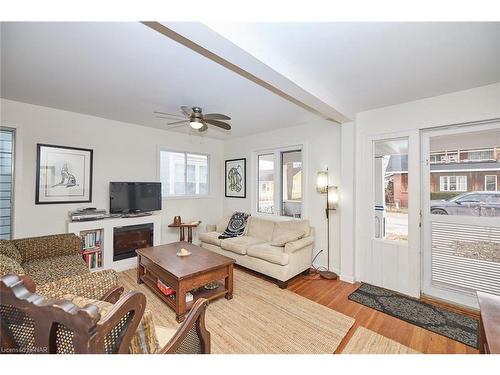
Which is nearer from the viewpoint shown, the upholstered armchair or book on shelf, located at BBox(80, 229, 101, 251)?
the upholstered armchair

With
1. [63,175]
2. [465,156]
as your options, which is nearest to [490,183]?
[465,156]

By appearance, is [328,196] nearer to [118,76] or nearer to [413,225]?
[413,225]

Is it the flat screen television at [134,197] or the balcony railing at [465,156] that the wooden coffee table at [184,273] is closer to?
the flat screen television at [134,197]

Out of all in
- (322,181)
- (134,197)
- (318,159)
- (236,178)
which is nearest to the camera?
(322,181)

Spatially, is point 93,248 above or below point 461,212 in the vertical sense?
below

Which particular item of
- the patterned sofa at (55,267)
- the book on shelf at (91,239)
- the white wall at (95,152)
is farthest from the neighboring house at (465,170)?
the book on shelf at (91,239)

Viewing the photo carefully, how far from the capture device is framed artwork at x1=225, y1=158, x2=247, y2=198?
489 centimetres

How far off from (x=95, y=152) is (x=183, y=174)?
162cm

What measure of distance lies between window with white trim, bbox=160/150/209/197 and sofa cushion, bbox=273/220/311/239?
7.21 ft

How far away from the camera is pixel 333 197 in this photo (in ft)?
11.2

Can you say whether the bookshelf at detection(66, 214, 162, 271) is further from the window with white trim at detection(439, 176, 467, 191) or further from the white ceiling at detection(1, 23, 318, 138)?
the window with white trim at detection(439, 176, 467, 191)

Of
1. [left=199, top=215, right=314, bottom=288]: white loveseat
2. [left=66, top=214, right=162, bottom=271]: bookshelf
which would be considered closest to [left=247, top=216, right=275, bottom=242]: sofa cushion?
[left=199, top=215, right=314, bottom=288]: white loveseat
